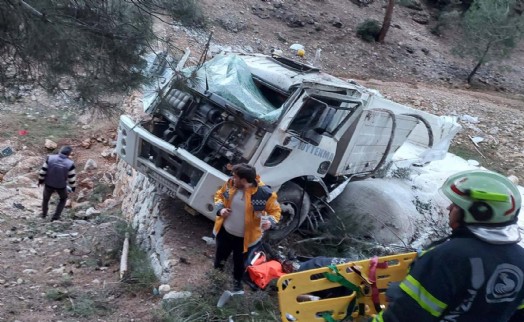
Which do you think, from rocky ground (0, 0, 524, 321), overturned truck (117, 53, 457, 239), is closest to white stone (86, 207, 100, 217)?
rocky ground (0, 0, 524, 321)

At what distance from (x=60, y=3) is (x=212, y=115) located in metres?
2.45

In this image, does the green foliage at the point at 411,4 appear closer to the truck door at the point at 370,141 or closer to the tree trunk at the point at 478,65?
the tree trunk at the point at 478,65

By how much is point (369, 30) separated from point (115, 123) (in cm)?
1314

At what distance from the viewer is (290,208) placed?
7566mm

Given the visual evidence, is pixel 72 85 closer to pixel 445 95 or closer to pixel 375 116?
pixel 375 116

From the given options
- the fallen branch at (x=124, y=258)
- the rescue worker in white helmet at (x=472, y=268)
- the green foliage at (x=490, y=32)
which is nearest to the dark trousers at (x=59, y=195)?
the fallen branch at (x=124, y=258)

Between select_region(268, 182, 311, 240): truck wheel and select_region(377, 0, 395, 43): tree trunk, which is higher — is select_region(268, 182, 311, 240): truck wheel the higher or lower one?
the lower one

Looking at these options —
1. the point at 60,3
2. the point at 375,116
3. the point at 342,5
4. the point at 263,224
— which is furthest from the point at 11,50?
the point at 342,5

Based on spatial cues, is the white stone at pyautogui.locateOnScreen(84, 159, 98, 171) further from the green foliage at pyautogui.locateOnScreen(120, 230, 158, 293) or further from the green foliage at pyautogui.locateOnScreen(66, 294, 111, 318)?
the green foliage at pyautogui.locateOnScreen(66, 294, 111, 318)

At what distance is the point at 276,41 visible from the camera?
2034 centimetres

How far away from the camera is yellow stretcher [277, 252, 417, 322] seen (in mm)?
3988

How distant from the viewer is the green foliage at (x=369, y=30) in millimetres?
22547

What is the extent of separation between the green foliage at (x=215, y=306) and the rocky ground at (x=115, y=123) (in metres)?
0.36

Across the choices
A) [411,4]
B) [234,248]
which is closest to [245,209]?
[234,248]
